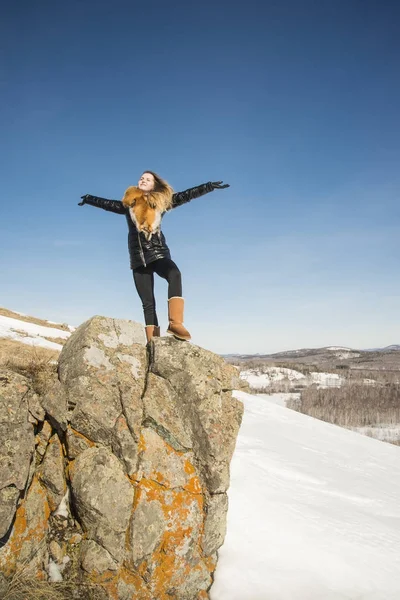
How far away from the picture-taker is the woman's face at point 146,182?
18.6 feet

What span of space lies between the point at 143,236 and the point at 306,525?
245 inches

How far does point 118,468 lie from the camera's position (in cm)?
440

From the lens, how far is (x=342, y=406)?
4231 centimetres

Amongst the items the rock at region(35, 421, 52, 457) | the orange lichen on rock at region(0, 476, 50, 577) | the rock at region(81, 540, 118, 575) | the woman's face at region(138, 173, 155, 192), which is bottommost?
the rock at region(81, 540, 118, 575)

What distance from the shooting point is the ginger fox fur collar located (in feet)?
17.7

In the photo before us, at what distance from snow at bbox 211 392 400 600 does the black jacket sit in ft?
14.9

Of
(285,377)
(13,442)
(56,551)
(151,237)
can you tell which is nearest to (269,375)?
(285,377)

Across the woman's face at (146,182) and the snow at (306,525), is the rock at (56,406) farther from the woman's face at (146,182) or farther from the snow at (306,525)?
the woman's face at (146,182)

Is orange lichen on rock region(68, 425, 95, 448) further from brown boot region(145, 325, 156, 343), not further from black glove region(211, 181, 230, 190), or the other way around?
black glove region(211, 181, 230, 190)

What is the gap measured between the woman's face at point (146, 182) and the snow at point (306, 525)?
5.64m

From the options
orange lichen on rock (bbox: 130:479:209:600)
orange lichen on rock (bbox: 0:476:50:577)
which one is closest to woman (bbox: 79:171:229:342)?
orange lichen on rock (bbox: 130:479:209:600)

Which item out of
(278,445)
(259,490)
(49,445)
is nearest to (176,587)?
(49,445)

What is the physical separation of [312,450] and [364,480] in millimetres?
2177

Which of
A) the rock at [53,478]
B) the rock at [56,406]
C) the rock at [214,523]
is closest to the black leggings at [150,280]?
the rock at [56,406]
